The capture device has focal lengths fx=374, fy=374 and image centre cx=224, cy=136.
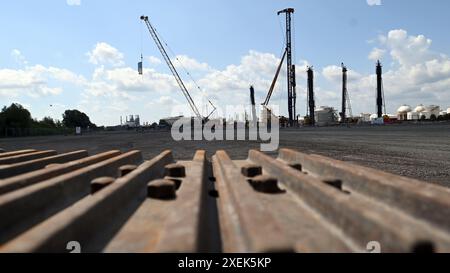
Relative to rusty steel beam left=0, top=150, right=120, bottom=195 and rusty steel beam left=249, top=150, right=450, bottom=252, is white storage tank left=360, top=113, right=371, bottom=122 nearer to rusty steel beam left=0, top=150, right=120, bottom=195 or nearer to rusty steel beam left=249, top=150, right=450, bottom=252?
rusty steel beam left=0, top=150, right=120, bottom=195

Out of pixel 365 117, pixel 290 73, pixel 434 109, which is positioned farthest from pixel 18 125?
pixel 434 109

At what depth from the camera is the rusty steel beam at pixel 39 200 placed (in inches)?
88.0

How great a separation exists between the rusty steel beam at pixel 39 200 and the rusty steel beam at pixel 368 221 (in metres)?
1.80

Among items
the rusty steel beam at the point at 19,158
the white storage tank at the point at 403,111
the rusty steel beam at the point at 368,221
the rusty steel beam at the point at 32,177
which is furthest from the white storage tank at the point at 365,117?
the rusty steel beam at the point at 368,221

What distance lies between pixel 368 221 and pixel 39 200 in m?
2.09

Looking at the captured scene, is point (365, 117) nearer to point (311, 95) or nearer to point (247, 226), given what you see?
point (311, 95)

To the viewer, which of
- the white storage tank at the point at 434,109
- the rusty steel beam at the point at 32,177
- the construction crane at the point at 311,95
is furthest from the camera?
the white storage tank at the point at 434,109

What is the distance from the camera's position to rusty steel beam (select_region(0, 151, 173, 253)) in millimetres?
1625

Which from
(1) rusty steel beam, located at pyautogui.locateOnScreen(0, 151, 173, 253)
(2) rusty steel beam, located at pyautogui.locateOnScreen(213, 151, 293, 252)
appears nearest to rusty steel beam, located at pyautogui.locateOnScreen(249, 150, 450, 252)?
(2) rusty steel beam, located at pyautogui.locateOnScreen(213, 151, 293, 252)

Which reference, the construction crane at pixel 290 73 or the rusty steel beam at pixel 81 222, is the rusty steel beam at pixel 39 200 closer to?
the rusty steel beam at pixel 81 222

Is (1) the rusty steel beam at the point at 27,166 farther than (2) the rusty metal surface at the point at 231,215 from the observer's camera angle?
Yes
